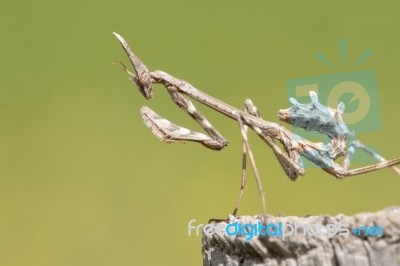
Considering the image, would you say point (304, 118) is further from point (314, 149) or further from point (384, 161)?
point (384, 161)

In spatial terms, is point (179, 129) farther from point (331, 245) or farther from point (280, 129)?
point (331, 245)

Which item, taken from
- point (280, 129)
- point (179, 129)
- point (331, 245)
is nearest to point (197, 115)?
point (179, 129)

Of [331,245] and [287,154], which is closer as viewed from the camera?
[331,245]

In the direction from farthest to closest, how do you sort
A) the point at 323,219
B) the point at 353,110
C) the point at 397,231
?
the point at 353,110 < the point at 323,219 < the point at 397,231

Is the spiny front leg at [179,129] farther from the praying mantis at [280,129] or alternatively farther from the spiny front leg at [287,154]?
the spiny front leg at [287,154]

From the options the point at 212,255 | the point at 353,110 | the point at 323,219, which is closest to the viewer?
the point at 323,219

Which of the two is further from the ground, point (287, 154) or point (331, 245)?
point (287, 154)

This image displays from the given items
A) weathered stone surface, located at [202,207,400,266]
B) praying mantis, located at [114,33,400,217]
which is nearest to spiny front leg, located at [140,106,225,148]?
praying mantis, located at [114,33,400,217]

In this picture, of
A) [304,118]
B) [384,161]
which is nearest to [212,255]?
[304,118]
